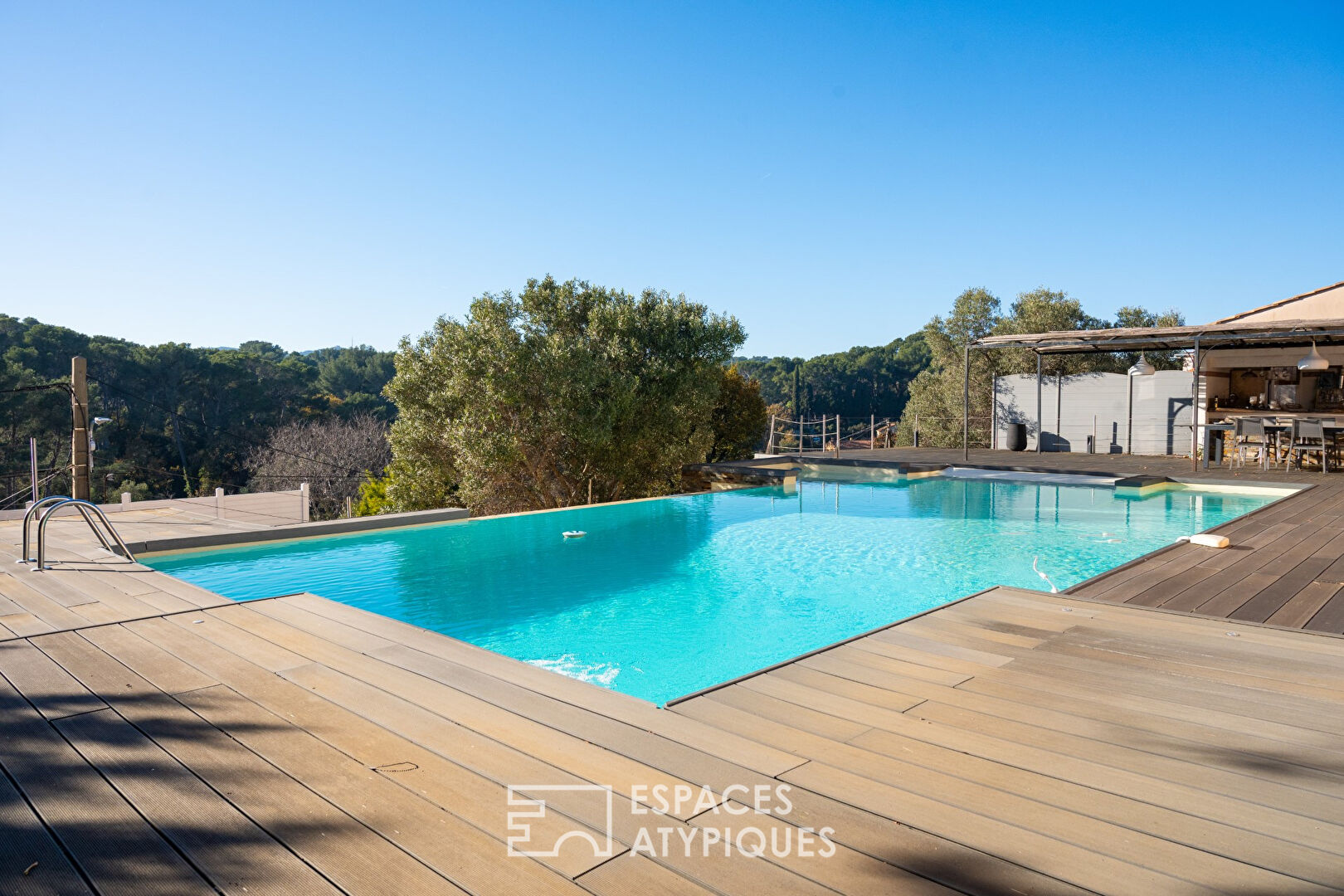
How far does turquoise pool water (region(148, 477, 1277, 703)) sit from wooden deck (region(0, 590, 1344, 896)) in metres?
1.94

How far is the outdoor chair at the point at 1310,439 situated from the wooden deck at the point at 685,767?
32.3ft

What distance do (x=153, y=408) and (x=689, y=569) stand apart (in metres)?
29.1

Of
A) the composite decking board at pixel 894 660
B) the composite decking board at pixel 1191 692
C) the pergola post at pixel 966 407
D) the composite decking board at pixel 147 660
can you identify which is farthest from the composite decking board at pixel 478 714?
the pergola post at pixel 966 407

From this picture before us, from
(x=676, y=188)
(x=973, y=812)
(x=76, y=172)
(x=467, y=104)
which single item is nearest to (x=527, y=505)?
(x=467, y=104)

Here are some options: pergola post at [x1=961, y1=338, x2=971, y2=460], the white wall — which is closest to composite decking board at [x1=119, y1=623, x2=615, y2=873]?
pergola post at [x1=961, y1=338, x2=971, y2=460]

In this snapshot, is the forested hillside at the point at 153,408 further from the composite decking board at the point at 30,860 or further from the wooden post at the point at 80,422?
the composite decking board at the point at 30,860

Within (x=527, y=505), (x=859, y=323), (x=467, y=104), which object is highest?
(x=467, y=104)

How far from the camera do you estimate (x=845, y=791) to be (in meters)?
1.76

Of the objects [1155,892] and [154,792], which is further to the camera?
[154,792]

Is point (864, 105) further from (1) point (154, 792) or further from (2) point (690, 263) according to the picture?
(1) point (154, 792)

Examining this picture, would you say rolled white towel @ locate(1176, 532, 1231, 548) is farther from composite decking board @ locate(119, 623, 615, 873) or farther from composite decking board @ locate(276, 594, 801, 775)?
composite decking board @ locate(119, 623, 615, 873)

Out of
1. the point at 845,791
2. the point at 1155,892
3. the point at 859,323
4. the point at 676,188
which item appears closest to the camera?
the point at 1155,892

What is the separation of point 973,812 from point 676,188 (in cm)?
1887

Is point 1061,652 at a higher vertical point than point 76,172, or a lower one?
lower
